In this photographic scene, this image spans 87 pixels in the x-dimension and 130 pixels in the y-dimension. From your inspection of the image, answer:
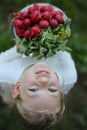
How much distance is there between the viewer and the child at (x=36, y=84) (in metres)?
3.62

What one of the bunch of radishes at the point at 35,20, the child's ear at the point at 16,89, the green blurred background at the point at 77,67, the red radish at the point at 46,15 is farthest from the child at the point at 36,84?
the green blurred background at the point at 77,67

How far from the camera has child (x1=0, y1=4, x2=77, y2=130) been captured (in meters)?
3.62

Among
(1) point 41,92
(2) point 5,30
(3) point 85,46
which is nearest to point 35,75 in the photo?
(1) point 41,92

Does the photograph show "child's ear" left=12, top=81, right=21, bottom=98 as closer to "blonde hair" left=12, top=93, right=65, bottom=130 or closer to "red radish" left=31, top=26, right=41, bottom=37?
"blonde hair" left=12, top=93, right=65, bottom=130

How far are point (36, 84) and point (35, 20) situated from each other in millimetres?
373

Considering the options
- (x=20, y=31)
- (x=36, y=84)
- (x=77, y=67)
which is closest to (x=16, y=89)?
(x=36, y=84)

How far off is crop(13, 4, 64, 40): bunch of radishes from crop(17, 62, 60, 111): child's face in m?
0.20

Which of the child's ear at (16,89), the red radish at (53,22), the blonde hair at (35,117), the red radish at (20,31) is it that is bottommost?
the blonde hair at (35,117)

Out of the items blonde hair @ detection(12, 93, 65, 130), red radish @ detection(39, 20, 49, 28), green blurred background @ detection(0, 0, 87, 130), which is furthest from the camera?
green blurred background @ detection(0, 0, 87, 130)

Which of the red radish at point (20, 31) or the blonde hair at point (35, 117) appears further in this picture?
the red radish at point (20, 31)

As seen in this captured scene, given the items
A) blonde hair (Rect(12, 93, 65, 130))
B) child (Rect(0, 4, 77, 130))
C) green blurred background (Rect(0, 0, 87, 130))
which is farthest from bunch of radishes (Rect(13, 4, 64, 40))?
green blurred background (Rect(0, 0, 87, 130))

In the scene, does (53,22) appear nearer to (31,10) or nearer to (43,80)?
(31,10)

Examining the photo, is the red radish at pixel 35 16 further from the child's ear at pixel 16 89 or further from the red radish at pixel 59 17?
the child's ear at pixel 16 89

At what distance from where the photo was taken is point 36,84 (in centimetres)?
364
